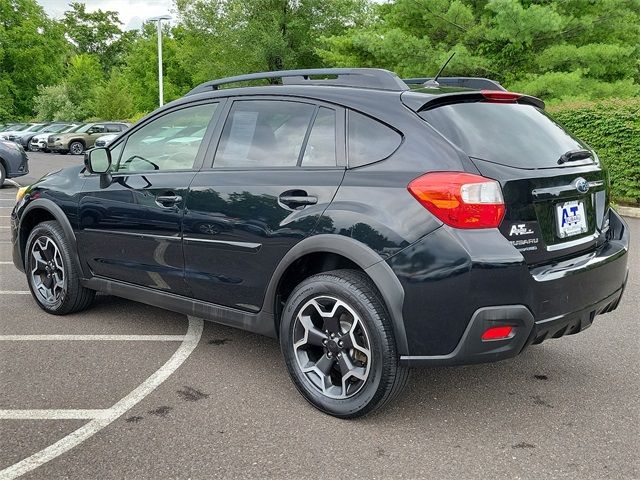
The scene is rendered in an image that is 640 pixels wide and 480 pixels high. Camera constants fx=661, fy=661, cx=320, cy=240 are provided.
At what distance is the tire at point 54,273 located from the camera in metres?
4.81

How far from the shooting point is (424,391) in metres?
3.66

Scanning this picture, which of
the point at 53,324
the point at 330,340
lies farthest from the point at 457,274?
the point at 53,324

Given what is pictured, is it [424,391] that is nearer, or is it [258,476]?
[258,476]

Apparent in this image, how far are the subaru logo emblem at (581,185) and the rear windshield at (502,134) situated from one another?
0.36 ft

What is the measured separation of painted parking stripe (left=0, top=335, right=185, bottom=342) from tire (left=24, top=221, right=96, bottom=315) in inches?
16.7

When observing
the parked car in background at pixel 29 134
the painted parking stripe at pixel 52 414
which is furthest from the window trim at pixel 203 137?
the parked car in background at pixel 29 134

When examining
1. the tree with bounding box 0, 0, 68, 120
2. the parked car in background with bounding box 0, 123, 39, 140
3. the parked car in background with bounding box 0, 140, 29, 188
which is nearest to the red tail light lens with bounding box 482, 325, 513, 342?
the parked car in background with bounding box 0, 140, 29, 188

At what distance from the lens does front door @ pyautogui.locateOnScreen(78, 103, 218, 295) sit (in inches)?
159

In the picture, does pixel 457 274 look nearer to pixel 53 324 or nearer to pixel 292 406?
pixel 292 406

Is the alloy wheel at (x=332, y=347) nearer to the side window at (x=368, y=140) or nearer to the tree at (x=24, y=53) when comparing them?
the side window at (x=368, y=140)

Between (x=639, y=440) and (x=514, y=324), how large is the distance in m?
0.84

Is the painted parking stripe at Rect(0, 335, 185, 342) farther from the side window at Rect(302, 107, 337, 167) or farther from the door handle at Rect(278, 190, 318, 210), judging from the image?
the side window at Rect(302, 107, 337, 167)

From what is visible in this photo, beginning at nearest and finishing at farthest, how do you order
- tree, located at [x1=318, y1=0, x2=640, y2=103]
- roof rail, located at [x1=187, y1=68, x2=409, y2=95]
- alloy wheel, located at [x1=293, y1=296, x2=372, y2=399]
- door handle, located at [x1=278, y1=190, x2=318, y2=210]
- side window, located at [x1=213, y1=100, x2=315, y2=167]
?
alloy wheel, located at [x1=293, y1=296, x2=372, y2=399]
door handle, located at [x1=278, y1=190, x2=318, y2=210]
roof rail, located at [x1=187, y1=68, x2=409, y2=95]
side window, located at [x1=213, y1=100, x2=315, y2=167]
tree, located at [x1=318, y1=0, x2=640, y2=103]

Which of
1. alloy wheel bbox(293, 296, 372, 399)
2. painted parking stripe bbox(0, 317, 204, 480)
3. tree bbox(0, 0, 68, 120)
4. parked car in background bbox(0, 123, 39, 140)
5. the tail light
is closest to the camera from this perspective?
painted parking stripe bbox(0, 317, 204, 480)
